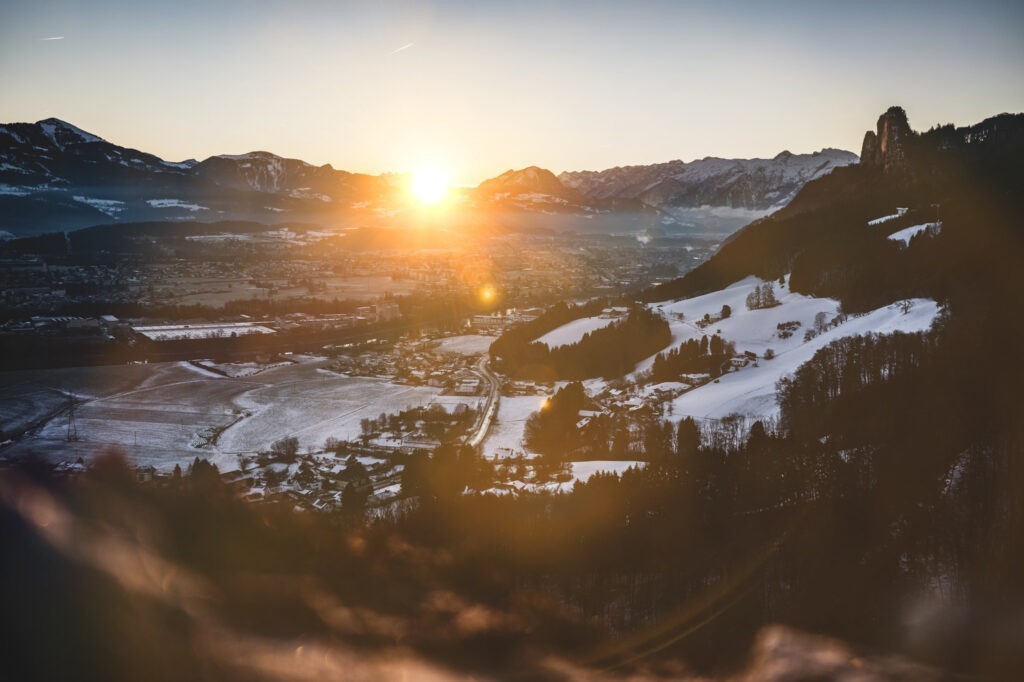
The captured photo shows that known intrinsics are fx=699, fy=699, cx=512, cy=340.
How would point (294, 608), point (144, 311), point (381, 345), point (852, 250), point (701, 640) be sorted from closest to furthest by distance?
1. point (294, 608)
2. point (701, 640)
3. point (852, 250)
4. point (381, 345)
5. point (144, 311)

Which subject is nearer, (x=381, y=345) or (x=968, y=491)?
(x=968, y=491)

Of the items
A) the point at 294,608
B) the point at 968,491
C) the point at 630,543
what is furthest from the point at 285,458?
the point at 968,491

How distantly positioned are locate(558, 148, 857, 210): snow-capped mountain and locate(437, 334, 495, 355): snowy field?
79.4 m

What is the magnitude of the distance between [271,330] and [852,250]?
20526 millimetres

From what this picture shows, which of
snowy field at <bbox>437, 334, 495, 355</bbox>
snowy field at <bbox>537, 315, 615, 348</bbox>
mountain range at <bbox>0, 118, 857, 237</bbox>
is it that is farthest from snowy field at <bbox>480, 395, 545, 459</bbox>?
mountain range at <bbox>0, 118, 857, 237</bbox>

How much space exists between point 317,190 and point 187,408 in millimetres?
90813

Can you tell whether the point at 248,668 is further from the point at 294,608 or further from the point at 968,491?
the point at 968,491

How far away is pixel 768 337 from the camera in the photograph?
1877cm

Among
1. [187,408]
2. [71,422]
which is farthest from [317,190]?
[71,422]

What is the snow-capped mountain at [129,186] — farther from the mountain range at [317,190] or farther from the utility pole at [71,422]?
the utility pole at [71,422]

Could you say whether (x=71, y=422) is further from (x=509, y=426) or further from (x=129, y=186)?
(x=129, y=186)

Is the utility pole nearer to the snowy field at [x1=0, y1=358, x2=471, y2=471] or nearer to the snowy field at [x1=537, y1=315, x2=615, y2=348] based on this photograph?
the snowy field at [x1=0, y1=358, x2=471, y2=471]

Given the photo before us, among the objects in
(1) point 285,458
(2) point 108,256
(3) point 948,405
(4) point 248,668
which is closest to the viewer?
(4) point 248,668

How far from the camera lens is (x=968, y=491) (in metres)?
Answer: 7.80
